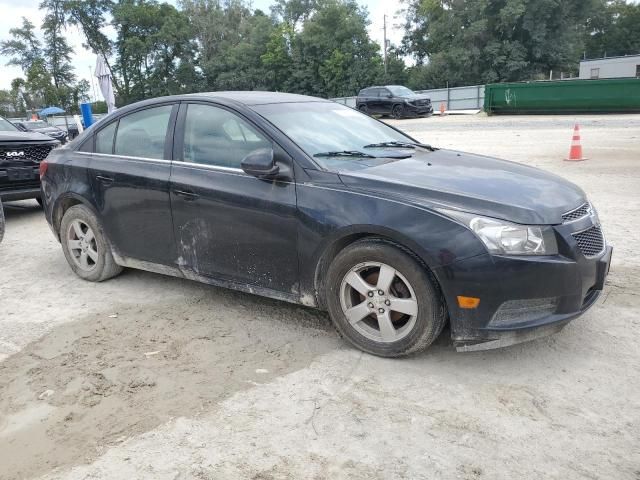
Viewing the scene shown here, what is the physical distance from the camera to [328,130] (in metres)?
4.20

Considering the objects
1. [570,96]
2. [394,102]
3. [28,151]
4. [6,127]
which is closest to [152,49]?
[394,102]

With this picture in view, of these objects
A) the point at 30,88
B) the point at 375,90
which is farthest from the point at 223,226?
the point at 30,88

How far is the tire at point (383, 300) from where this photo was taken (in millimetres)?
3234

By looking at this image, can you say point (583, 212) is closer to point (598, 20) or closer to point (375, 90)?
point (375, 90)

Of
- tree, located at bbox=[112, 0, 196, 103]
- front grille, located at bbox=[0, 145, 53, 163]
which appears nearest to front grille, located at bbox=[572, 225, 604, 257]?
front grille, located at bbox=[0, 145, 53, 163]

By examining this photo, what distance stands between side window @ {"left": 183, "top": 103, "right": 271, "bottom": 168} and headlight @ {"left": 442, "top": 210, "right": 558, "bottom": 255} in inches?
60.5

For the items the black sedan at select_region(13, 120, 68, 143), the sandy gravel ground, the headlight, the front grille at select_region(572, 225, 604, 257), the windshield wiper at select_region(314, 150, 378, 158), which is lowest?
the sandy gravel ground

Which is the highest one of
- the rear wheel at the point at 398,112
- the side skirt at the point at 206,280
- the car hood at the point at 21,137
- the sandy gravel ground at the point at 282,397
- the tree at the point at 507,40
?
the tree at the point at 507,40

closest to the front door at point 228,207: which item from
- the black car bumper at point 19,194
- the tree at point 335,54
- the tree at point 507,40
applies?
the black car bumper at point 19,194

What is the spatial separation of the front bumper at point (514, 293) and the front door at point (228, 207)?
1124 mm

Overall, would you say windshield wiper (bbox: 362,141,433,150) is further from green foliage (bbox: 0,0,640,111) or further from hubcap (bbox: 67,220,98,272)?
green foliage (bbox: 0,0,640,111)

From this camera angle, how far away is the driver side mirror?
145 inches

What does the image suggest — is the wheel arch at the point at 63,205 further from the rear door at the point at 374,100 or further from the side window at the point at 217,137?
the rear door at the point at 374,100

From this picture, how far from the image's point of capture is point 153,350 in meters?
3.76
